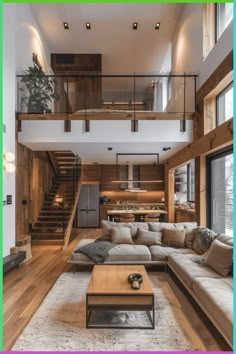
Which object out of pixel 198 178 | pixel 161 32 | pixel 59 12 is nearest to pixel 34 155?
pixel 59 12

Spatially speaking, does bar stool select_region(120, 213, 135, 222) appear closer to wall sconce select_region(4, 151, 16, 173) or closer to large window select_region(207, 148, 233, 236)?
large window select_region(207, 148, 233, 236)

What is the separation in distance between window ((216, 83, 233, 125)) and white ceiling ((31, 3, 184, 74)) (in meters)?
3.77

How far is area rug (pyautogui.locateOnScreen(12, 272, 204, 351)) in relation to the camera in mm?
2678

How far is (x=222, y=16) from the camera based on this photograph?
5496 mm

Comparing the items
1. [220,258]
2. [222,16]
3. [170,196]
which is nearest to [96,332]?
[220,258]

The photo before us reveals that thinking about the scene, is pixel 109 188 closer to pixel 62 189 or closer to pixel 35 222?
pixel 62 189

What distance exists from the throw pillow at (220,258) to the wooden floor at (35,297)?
0.59m

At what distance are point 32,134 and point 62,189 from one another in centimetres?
437

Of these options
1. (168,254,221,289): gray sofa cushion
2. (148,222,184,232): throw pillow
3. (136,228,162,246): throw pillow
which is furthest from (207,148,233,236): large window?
(136,228,162,246): throw pillow

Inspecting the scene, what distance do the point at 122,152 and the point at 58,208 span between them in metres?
2.94

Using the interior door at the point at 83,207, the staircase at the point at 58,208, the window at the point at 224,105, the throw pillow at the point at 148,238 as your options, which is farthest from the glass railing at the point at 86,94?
the interior door at the point at 83,207

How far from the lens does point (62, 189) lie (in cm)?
1061

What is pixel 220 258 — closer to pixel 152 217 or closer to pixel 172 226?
pixel 172 226

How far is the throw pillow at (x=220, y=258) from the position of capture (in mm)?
3619
